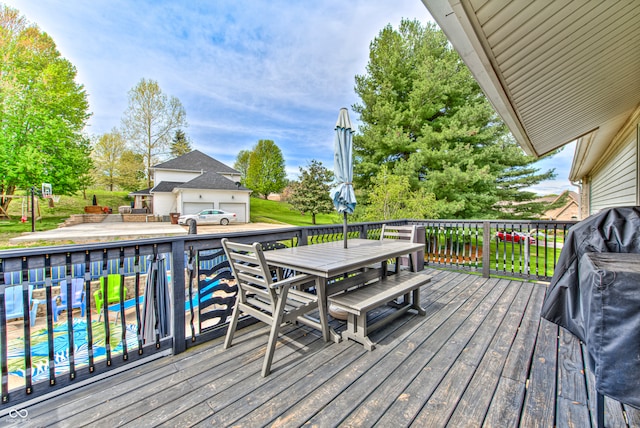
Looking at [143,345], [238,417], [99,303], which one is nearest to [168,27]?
[99,303]

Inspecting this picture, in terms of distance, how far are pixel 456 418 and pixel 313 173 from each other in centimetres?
2114

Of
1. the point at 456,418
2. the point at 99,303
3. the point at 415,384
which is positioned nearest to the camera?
the point at 456,418

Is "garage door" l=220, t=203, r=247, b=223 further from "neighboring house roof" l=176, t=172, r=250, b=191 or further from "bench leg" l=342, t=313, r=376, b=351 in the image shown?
"bench leg" l=342, t=313, r=376, b=351

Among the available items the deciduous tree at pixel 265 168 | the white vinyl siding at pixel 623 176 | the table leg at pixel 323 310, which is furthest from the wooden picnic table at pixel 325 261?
the deciduous tree at pixel 265 168

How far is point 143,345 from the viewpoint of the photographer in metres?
2.20

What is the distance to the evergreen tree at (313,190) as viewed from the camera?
71.5 ft

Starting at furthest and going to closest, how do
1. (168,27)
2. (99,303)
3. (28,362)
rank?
1. (168,27)
2. (99,303)
3. (28,362)

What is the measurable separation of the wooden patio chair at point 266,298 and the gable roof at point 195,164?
930 inches

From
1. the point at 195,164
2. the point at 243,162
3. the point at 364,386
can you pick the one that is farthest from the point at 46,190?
the point at 243,162

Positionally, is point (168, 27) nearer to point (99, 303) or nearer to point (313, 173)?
point (99, 303)

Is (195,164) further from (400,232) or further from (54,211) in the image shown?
(400,232)

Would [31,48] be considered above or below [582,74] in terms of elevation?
above

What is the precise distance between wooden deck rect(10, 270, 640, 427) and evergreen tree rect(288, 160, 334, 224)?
19207 millimetres

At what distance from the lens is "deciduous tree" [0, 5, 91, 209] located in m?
13.8
